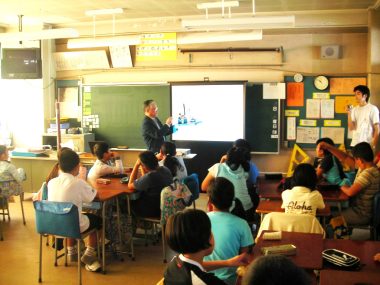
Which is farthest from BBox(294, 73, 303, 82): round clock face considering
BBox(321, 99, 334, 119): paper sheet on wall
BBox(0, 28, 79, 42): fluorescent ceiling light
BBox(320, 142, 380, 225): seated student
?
BBox(0, 28, 79, 42): fluorescent ceiling light

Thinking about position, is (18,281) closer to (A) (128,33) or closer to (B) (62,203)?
(B) (62,203)

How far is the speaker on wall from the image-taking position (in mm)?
6719

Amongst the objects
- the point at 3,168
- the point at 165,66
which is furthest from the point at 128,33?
the point at 3,168

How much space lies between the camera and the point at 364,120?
6176mm

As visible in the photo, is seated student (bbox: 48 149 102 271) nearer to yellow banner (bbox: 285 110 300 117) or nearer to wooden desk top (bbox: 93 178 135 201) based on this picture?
wooden desk top (bbox: 93 178 135 201)

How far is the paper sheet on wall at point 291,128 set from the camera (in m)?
7.04

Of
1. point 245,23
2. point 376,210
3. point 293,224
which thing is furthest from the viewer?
point 245,23

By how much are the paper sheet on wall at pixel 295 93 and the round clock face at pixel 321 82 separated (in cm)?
22

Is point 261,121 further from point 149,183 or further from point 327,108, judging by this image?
point 149,183

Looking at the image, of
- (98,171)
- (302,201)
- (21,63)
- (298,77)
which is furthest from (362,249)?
(21,63)

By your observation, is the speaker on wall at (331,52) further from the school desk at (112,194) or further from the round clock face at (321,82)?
the school desk at (112,194)

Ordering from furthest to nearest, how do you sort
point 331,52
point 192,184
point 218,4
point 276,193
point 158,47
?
1. point 158,47
2. point 331,52
3. point 218,4
4. point 192,184
5. point 276,193

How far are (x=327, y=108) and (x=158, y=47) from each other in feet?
9.19

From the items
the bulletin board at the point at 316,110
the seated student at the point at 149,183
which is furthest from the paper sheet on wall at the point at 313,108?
the seated student at the point at 149,183
